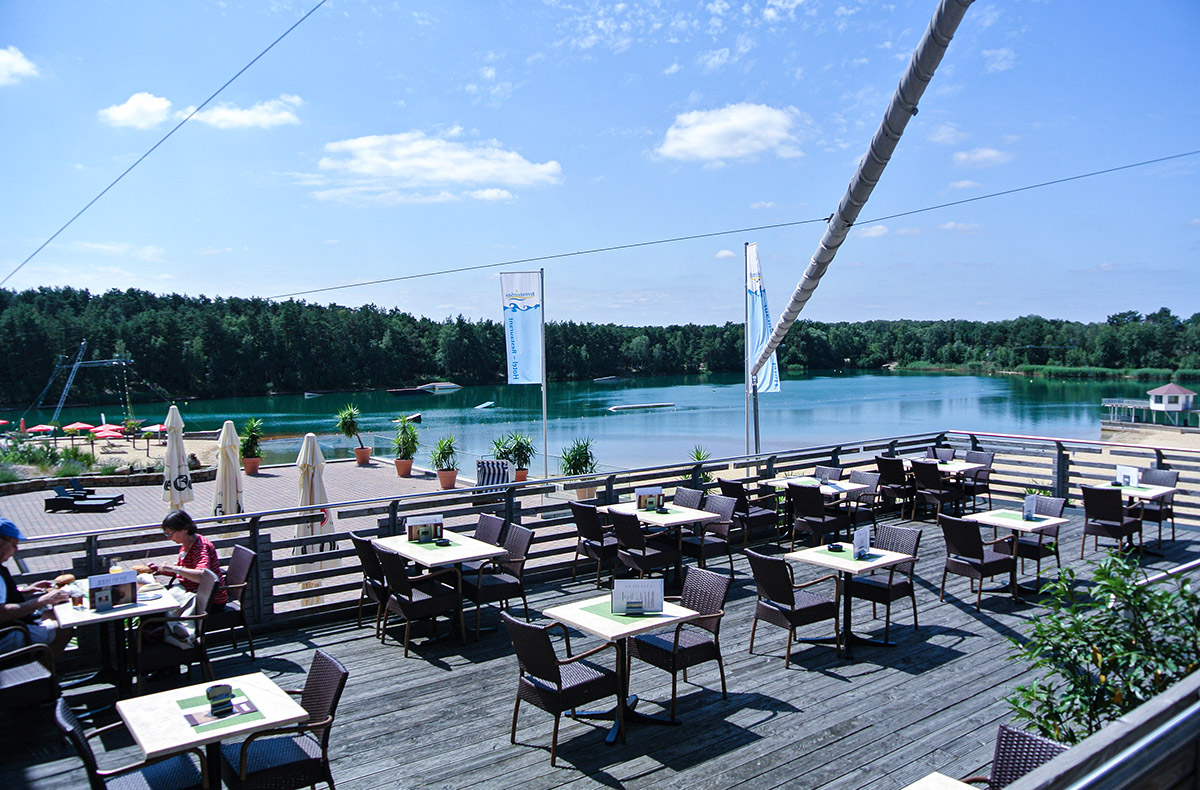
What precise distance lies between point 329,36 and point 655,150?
8.84 meters

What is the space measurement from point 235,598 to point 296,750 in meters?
2.67

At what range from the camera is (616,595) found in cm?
466

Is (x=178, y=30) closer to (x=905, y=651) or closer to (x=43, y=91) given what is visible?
(x=43, y=91)

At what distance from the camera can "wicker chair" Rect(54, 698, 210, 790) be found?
2.85m

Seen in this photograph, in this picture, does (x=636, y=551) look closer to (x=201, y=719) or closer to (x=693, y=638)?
(x=693, y=638)

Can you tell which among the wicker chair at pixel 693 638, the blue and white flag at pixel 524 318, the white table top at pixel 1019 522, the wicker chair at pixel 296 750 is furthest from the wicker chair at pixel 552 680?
the blue and white flag at pixel 524 318

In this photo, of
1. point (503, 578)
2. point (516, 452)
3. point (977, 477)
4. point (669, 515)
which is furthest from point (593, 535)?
point (516, 452)

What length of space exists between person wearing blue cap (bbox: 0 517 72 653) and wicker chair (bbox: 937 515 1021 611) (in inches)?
267

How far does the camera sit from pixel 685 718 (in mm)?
4762

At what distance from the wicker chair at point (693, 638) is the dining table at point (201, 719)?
2146mm

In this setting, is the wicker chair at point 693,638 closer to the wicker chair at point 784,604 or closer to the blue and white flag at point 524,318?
the wicker chair at point 784,604

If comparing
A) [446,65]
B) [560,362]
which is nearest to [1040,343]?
[560,362]

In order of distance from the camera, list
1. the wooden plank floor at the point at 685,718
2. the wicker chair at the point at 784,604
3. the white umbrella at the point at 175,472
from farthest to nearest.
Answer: the white umbrella at the point at 175,472 → the wicker chair at the point at 784,604 → the wooden plank floor at the point at 685,718

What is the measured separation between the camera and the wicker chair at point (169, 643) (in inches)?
194
